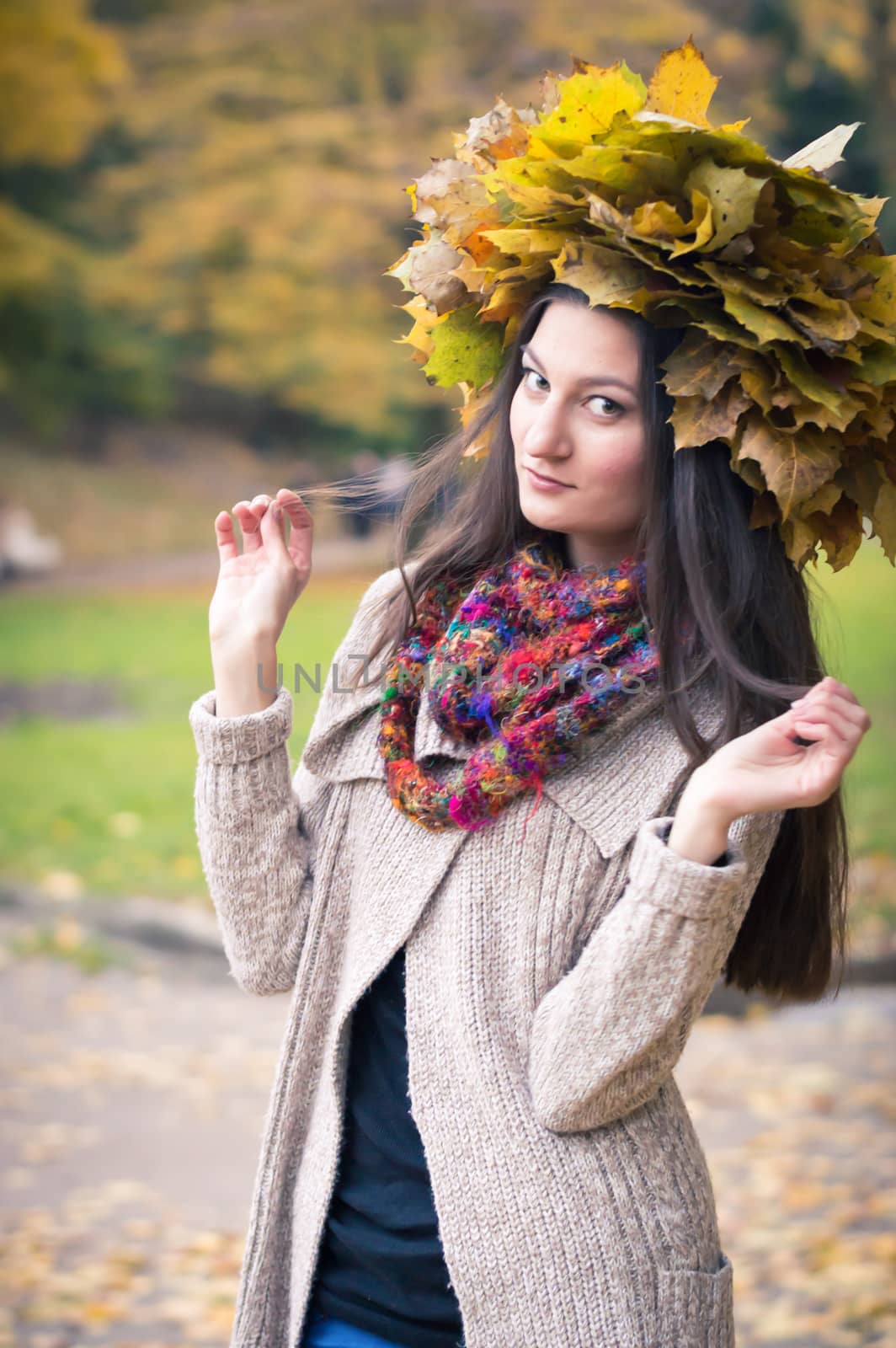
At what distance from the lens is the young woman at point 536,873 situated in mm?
1327

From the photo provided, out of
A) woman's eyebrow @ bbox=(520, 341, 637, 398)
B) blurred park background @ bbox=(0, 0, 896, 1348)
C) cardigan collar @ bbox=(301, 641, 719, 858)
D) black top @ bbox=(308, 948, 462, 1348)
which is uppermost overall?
blurred park background @ bbox=(0, 0, 896, 1348)

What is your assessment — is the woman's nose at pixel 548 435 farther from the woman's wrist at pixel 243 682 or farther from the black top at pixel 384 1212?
the black top at pixel 384 1212

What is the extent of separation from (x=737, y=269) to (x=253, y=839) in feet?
2.52

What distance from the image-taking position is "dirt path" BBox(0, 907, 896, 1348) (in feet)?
11.1

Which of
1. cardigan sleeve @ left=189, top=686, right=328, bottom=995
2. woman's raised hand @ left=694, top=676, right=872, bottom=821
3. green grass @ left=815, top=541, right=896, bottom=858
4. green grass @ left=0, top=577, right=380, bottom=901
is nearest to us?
woman's raised hand @ left=694, top=676, right=872, bottom=821

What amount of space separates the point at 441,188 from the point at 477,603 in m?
0.45

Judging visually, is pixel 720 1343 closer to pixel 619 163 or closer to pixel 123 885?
pixel 619 163

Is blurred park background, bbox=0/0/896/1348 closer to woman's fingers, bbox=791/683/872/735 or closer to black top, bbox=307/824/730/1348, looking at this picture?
black top, bbox=307/824/730/1348

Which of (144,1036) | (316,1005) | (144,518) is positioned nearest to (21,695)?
(144,518)

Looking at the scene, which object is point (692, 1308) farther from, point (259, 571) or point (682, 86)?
point (682, 86)

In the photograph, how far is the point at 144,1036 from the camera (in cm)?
495

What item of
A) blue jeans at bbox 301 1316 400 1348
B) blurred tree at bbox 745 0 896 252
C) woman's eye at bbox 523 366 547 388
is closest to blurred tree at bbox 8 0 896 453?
blurred tree at bbox 745 0 896 252

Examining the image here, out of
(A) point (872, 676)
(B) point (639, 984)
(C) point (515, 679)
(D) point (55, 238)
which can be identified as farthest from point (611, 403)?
(D) point (55, 238)

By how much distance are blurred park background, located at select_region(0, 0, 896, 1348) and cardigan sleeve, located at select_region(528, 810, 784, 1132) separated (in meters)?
5.64
